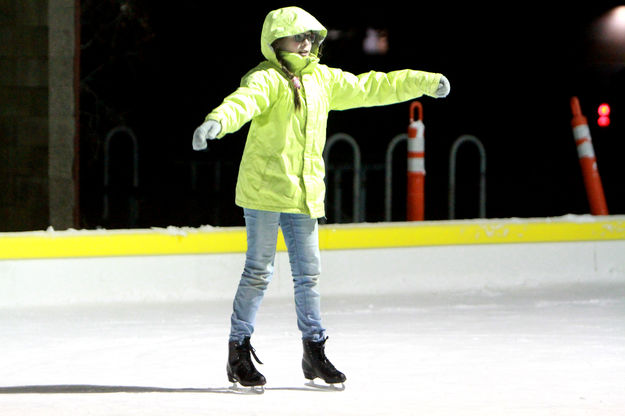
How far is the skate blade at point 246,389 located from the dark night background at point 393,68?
30.8 ft

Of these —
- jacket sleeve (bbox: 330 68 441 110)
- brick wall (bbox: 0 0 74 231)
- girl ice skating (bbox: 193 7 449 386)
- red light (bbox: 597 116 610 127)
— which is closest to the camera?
girl ice skating (bbox: 193 7 449 386)

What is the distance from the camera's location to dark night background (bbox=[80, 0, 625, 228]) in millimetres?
15219

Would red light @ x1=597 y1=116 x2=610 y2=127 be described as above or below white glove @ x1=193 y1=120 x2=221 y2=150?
above

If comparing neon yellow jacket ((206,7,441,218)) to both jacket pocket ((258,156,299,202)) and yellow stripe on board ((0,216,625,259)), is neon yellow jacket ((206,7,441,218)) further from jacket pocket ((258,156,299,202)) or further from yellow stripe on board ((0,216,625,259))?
yellow stripe on board ((0,216,625,259))

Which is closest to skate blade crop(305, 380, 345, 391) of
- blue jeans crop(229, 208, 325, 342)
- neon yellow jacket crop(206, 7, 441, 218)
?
blue jeans crop(229, 208, 325, 342)

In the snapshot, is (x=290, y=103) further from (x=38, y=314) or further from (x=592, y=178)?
(x=592, y=178)

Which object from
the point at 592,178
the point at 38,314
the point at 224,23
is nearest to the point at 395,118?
the point at 224,23

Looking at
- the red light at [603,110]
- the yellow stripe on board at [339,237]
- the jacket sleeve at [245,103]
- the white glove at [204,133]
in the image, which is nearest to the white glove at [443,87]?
the jacket sleeve at [245,103]

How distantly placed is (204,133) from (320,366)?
3.46 ft

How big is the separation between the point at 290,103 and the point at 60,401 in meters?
1.29

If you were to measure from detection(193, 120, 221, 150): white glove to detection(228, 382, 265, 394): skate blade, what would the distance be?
982 mm

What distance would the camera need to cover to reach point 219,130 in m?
4.16

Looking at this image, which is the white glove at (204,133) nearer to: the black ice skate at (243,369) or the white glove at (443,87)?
the black ice skate at (243,369)

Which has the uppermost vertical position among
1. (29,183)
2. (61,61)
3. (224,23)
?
(224,23)
